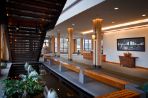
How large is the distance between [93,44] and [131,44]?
305 centimetres

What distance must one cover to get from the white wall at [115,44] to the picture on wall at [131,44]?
0.25 metres

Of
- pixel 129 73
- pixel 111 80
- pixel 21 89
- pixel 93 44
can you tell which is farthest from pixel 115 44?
pixel 21 89

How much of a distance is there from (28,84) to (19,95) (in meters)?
0.23

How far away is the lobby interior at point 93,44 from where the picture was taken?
6.20m

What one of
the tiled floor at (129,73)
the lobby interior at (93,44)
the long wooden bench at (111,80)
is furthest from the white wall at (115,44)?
the long wooden bench at (111,80)

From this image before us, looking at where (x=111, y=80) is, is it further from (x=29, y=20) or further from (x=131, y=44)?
(x=131, y=44)

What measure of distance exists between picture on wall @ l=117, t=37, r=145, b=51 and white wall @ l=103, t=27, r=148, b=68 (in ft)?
0.82

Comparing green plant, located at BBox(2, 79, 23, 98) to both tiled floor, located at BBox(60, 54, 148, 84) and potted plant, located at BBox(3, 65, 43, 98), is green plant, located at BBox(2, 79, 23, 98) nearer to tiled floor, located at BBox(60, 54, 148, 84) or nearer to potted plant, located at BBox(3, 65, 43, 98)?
potted plant, located at BBox(3, 65, 43, 98)

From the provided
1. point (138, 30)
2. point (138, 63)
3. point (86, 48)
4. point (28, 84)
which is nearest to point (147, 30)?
point (138, 30)

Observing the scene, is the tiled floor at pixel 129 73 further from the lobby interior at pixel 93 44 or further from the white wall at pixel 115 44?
the white wall at pixel 115 44

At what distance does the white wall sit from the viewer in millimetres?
12078

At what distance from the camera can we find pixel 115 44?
1531cm

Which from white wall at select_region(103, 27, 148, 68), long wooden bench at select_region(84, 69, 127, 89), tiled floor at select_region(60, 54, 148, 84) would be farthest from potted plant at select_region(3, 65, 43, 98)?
white wall at select_region(103, 27, 148, 68)

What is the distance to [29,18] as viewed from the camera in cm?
714
